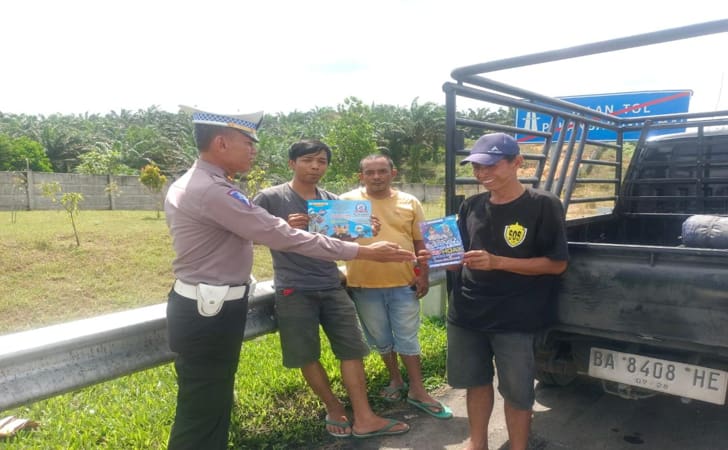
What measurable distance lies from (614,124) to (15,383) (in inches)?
192

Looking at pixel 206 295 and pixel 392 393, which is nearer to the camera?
pixel 206 295

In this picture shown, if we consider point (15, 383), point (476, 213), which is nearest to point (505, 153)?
point (476, 213)

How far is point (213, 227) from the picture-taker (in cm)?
223

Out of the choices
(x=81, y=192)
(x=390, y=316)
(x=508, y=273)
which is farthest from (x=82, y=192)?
(x=508, y=273)

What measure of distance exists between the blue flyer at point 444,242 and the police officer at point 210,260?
0.67m

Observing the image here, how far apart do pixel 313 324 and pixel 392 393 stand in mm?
872

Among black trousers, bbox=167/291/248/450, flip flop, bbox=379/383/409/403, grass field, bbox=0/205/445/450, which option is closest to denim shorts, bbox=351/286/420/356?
flip flop, bbox=379/383/409/403

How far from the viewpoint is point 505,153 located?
Answer: 2.39m

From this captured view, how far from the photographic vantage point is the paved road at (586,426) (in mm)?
2887

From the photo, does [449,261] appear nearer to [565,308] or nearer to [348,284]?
[565,308]

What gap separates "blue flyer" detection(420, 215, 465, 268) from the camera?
2.55 metres

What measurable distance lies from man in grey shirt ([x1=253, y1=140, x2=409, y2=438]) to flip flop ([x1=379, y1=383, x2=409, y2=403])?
356 mm

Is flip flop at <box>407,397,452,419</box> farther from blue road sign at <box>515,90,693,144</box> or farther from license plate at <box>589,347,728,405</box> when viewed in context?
blue road sign at <box>515,90,693,144</box>

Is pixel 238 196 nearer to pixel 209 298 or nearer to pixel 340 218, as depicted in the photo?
pixel 209 298
